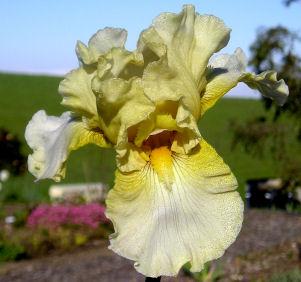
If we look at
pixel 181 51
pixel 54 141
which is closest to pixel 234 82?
pixel 181 51

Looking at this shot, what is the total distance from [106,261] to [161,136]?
5219 millimetres

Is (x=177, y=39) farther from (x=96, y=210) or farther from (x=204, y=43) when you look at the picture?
(x=96, y=210)

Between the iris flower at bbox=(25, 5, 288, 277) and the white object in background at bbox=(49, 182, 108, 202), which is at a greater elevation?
the iris flower at bbox=(25, 5, 288, 277)

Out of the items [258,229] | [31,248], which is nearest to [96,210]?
[31,248]

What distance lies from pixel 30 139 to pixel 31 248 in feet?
18.9

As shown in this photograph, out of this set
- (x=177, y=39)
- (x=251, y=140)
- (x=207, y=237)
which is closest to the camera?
(x=207, y=237)

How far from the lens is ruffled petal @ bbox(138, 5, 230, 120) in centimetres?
118

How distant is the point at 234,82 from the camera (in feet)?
4.35

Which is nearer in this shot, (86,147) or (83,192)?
(83,192)

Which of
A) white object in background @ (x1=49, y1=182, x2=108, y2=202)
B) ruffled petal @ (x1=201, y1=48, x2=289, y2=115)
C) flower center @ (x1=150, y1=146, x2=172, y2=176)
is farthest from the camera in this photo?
white object in background @ (x1=49, y1=182, x2=108, y2=202)

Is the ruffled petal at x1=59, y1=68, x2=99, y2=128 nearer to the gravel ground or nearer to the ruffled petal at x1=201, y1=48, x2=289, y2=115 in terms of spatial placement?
the ruffled petal at x1=201, y1=48, x2=289, y2=115

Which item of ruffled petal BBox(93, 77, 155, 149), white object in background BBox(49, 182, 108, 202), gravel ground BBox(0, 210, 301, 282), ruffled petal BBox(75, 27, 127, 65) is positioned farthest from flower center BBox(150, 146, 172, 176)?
white object in background BBox(49, 182, 108, 202)

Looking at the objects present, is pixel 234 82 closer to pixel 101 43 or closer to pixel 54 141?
pixel 101 43

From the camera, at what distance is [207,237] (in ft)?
3.65
